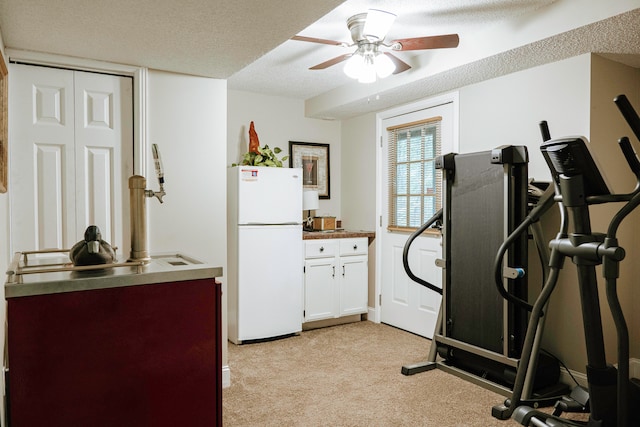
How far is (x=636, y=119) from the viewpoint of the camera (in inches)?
79.6

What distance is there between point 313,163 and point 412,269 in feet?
5.14

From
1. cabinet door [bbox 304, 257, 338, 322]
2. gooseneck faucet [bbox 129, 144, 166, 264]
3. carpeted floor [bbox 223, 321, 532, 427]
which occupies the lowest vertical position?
carpeted floor [bbox 223, 321, 532, 427]

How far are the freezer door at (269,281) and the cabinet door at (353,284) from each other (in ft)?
1.58

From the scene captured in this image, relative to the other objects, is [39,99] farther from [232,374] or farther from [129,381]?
[232,374]

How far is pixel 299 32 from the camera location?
2336 mm

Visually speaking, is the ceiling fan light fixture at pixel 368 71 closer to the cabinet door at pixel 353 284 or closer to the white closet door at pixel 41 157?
the white closet door at pixel 41 157

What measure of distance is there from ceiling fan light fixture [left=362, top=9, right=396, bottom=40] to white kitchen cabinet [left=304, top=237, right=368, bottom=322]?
6.83 feet

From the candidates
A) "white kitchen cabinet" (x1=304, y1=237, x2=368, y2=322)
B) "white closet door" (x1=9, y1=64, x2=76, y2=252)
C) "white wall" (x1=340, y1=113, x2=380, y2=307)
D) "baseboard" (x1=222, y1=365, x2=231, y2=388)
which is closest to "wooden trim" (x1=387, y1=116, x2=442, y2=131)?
"white wall" (x1=340, y1=113, x2=380, y2=307)

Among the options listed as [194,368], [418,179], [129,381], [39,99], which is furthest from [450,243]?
[39,99]

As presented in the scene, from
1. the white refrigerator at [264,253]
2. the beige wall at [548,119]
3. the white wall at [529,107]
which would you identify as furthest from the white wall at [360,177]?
the beige wall at [548,119]

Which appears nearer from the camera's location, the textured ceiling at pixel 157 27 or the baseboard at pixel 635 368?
the textured ceiling at pixel 157 27

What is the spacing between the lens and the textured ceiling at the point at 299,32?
195 cm

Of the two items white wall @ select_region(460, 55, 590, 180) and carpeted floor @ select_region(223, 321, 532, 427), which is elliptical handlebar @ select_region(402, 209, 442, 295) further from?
white wall @ select_region(460, 55, 590, 180)

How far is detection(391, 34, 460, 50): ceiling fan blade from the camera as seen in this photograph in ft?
8.24
